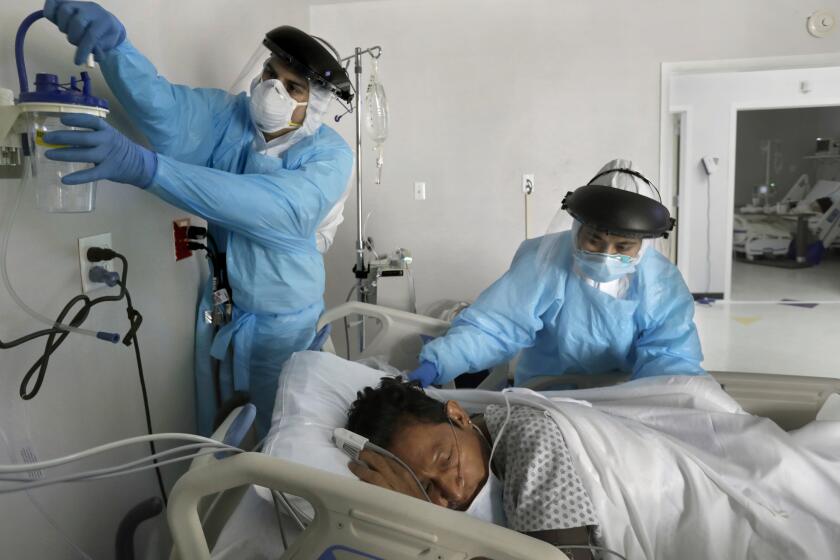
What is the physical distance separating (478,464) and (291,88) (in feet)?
3.37

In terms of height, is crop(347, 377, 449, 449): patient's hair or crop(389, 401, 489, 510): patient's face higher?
crop(347, 377, 449, 449): patient's hair

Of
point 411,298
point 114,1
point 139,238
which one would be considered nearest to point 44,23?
point 114,1

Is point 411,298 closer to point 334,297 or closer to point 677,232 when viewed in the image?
point 334,297

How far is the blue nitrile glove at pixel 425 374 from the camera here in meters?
1.71

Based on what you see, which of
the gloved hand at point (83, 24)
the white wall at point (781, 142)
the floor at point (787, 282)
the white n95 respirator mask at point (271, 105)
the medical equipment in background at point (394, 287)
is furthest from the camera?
the white wall at point (781, 142)

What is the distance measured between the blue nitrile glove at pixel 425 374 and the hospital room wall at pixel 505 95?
76.1 inches

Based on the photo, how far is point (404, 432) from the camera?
1.21 m

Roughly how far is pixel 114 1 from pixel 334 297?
2.46 m

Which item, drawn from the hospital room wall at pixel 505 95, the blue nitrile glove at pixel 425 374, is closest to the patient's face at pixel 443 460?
the blue nitrile glove at pixel 425 374

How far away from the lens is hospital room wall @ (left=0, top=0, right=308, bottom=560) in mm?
1114

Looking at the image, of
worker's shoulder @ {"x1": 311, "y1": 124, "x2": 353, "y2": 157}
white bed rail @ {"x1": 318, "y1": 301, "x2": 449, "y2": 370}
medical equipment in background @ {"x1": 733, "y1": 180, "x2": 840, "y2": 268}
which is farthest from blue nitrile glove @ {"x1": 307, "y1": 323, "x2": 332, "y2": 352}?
medical equipment in background @ {"x1": 733, "y1": 180, "x2": 840, "y2": 268}

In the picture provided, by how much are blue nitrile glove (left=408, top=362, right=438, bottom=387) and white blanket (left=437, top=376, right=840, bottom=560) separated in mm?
400

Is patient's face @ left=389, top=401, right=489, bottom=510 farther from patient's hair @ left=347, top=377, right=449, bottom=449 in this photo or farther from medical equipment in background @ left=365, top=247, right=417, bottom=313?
medical equipment in background @ left=365, top=247, right=417, bottom=313

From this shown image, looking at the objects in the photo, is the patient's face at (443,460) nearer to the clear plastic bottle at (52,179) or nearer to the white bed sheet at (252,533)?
the white bed sheet at (252,533)
